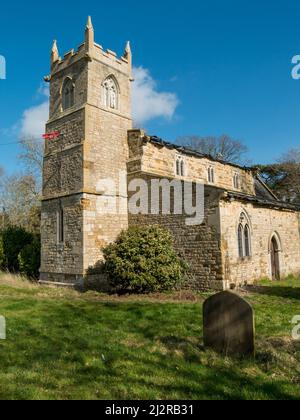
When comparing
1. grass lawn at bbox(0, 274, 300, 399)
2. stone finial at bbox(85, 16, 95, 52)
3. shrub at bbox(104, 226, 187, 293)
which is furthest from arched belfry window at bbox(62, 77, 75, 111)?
grass lawn at bbox(0, 274, 300, 399)

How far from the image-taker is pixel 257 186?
27.8m

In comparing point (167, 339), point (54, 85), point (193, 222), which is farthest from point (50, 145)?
point (167, 339)

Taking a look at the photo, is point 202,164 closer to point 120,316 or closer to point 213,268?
point 213,268

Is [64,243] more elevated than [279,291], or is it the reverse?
[64,243]

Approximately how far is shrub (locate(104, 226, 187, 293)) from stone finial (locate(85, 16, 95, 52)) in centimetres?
994

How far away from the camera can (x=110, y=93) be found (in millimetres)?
18328

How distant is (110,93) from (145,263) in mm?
9952

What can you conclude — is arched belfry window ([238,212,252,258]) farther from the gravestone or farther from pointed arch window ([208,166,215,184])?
the gravestone

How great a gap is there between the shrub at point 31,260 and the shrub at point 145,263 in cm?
683

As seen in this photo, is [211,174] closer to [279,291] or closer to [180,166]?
[180,166]

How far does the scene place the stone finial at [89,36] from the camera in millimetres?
17125

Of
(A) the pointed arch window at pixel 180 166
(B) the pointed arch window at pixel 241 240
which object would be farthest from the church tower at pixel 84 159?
(B) the pointed arch window at pixel 241 240

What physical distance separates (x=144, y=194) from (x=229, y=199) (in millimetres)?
4520

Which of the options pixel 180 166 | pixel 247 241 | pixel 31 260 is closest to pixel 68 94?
pixel 180 166
